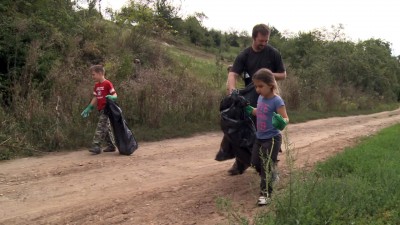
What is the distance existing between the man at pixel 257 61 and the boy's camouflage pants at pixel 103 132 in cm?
327

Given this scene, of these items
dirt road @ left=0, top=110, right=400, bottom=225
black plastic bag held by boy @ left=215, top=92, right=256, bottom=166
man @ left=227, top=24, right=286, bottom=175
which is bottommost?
dirt road @ left=0, top=110, right=400, bottom=225

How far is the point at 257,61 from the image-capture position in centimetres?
636

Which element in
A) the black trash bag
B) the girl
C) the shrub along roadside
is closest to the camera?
the shrub along roadside

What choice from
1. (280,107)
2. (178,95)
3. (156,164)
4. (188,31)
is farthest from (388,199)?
(188,31)

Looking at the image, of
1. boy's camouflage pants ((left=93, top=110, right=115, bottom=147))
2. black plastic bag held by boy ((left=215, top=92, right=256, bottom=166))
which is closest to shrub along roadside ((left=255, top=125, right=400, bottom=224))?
black plastic bag held by boy ((left=215, top=92, right=256, bottom=166))

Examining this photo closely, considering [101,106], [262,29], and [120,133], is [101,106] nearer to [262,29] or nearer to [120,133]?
[120,133]

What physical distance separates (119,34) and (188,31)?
19.9 metres

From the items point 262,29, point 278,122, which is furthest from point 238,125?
point 262,29

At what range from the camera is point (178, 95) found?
12648mm

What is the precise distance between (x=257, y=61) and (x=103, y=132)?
3829 mm

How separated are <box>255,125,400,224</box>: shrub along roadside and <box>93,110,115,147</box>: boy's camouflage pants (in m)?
4.35

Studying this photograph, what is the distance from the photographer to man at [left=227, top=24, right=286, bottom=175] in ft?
20.0

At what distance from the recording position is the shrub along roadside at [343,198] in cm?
423

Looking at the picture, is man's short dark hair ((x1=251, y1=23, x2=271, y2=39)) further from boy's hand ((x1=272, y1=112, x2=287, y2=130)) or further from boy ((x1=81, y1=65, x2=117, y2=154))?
boy ((x1=81, y1=65, x2=117, y2=154))
